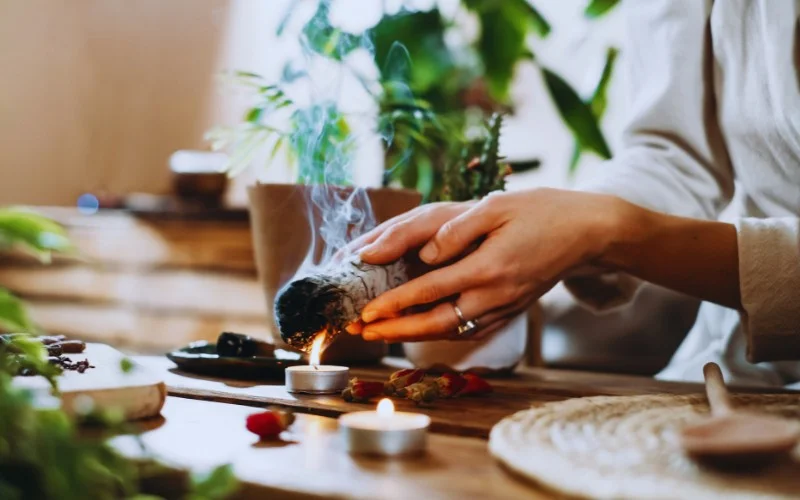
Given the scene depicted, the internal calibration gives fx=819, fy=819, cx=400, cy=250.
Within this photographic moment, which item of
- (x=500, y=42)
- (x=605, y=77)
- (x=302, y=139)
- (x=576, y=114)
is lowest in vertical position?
(x=302, y=139)

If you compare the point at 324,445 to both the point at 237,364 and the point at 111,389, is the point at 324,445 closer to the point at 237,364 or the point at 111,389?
the point at 111,389

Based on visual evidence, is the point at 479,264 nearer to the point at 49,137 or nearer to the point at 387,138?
the point at 387,138

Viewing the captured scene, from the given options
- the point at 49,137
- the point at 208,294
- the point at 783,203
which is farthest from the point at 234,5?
the point at 783,203

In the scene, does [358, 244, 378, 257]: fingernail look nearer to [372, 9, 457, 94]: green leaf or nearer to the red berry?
the red berry

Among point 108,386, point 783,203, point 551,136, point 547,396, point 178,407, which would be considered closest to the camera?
point 108,386

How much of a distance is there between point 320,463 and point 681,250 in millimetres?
624

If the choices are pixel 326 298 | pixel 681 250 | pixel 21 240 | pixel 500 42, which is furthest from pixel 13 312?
pixel 500 42

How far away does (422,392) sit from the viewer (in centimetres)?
79

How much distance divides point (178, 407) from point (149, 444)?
0.17 metres

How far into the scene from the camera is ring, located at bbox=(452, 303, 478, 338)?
2.99ft

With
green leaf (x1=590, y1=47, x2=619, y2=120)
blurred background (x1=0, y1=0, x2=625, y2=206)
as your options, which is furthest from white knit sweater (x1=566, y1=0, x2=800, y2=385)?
blurred background (x1=0, y1=0, x2=625, y2=206)

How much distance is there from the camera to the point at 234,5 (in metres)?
3.87

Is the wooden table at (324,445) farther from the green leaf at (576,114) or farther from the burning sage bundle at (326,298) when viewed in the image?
the green leaf at (576,114)

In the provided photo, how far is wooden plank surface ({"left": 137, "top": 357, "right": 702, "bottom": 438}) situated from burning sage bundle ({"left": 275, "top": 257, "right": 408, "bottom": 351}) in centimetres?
7
